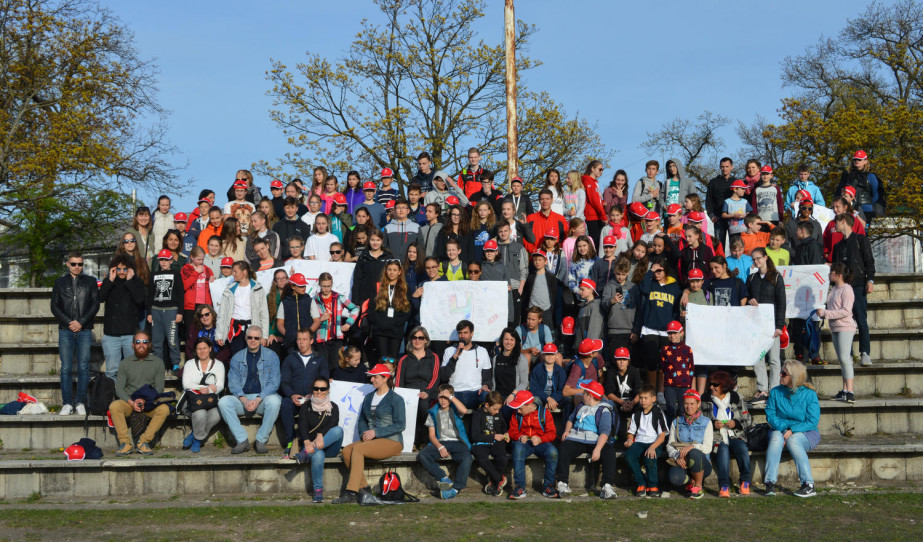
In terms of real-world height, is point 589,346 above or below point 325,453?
A: above

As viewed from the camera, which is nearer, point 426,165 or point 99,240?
point 426,165

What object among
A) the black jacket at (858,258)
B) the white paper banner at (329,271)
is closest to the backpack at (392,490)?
the white paper banner at (329,271)

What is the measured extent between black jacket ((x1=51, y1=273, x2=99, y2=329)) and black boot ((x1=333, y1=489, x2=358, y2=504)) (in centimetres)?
501

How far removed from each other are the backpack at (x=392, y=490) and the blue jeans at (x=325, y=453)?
749 millimetres

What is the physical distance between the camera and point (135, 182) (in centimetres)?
3297

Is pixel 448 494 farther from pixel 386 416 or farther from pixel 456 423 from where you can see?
pixel 386 416

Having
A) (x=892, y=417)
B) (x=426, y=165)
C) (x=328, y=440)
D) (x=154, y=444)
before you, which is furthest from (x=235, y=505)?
(x=892, y=417)

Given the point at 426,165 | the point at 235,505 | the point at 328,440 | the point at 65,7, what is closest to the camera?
the point at 235,505

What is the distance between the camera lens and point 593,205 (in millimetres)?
15758

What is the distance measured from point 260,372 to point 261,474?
1.53 metres

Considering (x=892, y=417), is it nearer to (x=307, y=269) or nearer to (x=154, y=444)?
(x=307, y=269)

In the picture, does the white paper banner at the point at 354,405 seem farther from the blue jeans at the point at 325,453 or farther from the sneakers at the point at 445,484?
the sneakers at the point at 445,484

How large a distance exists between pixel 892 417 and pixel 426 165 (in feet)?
28.4

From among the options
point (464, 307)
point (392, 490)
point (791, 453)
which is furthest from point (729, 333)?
point (392, 490)
